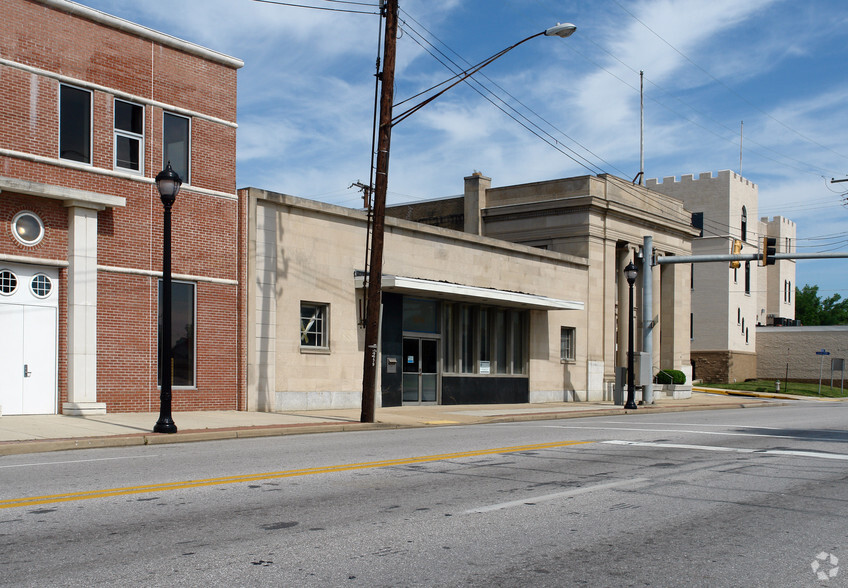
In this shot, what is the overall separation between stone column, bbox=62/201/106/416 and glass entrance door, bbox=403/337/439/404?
10305mm

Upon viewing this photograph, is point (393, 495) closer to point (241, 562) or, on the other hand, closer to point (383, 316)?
point (241, 562)

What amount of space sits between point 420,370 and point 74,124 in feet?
41.9

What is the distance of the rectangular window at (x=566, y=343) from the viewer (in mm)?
34188

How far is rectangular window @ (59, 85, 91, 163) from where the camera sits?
18578mm

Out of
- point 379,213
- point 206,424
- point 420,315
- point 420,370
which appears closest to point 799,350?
point 420,370

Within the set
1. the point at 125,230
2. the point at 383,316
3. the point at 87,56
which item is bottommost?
the point at 383,316

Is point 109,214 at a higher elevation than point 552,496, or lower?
higher

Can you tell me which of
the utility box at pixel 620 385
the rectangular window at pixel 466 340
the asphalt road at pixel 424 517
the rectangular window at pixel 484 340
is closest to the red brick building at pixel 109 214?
the asphalt road at pixel 424 517

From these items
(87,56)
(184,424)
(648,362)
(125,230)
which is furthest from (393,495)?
(648,362)

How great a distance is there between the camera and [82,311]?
1839 cm

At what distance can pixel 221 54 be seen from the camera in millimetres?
21531

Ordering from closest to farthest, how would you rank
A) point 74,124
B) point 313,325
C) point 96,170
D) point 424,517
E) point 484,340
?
point 424,517 → point 74,124 → point 96,170 → point 313,325 → point 484,340

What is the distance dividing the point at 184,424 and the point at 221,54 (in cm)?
971

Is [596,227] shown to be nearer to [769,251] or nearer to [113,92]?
[769,251]
